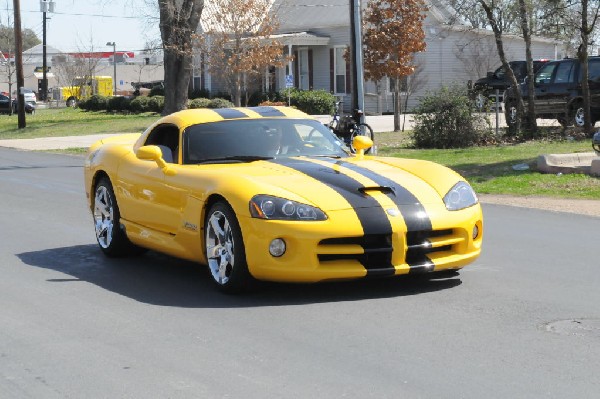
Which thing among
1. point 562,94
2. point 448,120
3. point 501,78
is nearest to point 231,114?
point 448,120

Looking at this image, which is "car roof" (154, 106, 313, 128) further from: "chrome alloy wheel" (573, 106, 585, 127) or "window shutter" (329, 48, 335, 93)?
"window shutter" (329, 48, 335, 93)

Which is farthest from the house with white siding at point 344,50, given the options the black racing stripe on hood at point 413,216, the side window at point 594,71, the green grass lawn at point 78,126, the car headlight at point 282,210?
the car headlight at point 282,210

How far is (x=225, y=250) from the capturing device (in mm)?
8000

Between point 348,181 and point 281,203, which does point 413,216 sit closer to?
point 348,181

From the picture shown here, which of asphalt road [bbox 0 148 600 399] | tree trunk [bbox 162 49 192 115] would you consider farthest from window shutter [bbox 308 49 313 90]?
A: asphalt road [bbox 0 148 600 399]

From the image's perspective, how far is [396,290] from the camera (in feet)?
26.5

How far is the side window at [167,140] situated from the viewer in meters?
9.22

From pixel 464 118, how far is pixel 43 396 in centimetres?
1969

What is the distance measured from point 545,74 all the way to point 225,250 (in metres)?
22.3

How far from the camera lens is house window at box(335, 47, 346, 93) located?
49438 mm

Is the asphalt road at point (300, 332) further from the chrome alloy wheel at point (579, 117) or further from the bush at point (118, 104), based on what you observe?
the bush at point (118, 104)

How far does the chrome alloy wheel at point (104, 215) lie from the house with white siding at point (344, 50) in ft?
114

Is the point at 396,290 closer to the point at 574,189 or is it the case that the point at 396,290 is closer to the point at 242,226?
the point at 242,226

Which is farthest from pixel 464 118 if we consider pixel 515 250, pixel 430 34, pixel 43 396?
pixel 430 34
